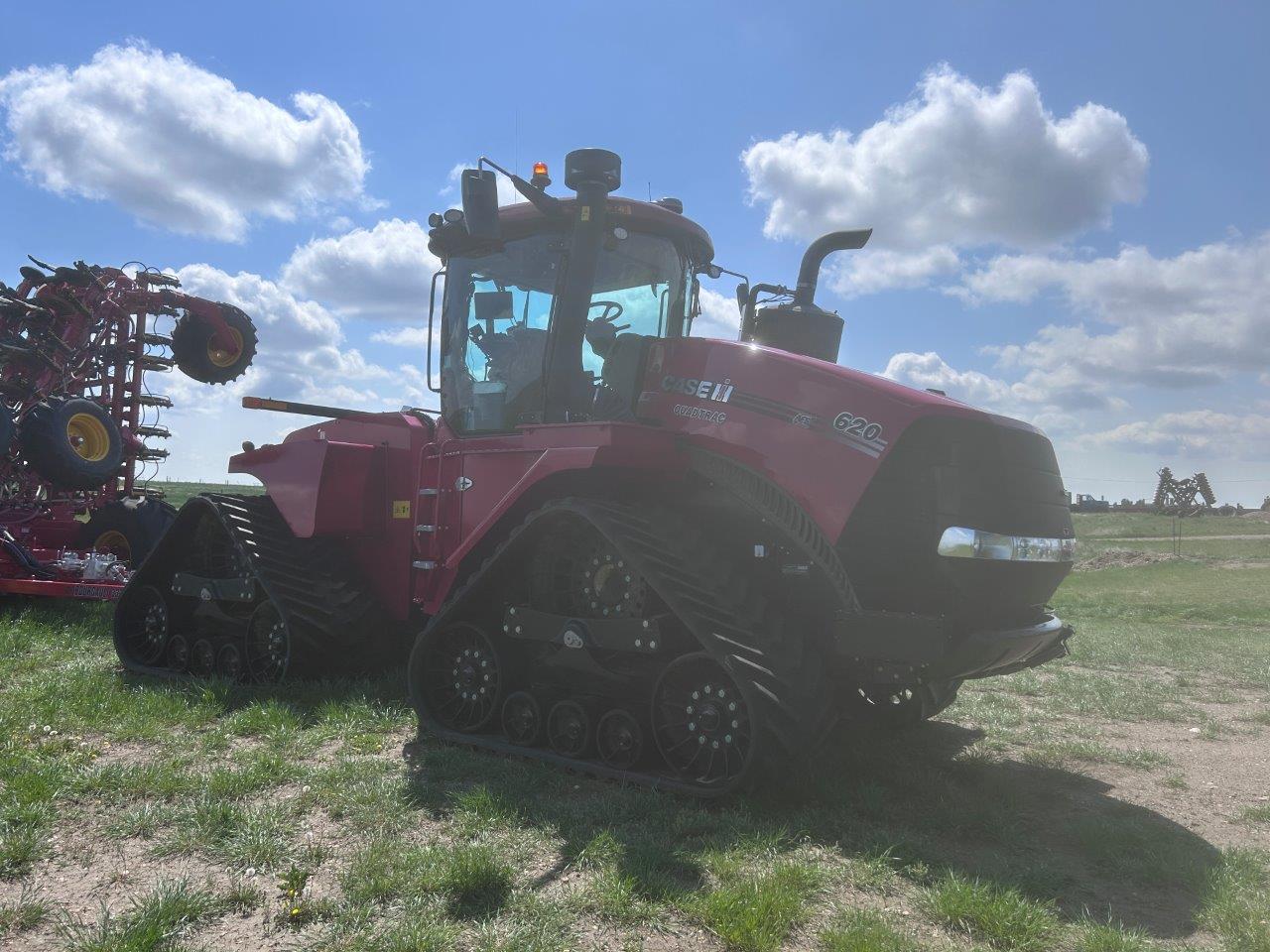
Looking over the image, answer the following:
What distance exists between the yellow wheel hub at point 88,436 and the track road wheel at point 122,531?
2.08 feet

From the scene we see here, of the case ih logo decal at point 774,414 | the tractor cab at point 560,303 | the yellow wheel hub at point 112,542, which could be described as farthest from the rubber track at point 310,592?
the yellow wheel hub at point 112,542

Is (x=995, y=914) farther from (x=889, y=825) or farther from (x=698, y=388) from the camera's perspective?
(x=698, y=388)

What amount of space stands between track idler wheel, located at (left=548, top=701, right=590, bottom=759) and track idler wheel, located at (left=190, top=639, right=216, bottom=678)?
11.0 feet

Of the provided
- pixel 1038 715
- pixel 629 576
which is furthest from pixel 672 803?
pixel 1038 715

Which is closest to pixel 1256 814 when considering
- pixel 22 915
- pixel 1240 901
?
pixel 1240 901

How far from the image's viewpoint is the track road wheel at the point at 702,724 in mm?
4320

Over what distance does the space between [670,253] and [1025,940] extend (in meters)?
4.52

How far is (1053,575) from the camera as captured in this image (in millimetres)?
4879

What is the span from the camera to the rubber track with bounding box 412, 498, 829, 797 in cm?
418

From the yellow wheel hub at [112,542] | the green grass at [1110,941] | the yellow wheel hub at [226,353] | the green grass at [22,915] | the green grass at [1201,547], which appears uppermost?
the yellow wheel hub at [226,353]

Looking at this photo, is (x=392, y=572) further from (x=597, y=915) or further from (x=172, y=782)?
(x=597, y=915)

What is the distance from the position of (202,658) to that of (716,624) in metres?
4.73

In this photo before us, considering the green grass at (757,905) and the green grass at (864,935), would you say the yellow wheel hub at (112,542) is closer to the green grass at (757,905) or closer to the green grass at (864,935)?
the green grass at (757,905)

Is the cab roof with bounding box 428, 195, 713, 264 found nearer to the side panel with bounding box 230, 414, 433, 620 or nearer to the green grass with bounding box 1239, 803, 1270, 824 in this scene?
the side panel with bounding box 230, 414, 433, 620
